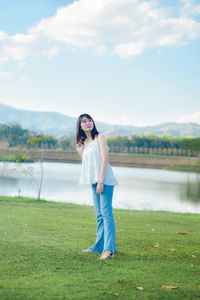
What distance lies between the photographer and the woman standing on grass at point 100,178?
13.5 feet

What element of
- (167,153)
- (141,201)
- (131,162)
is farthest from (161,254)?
(167,153)

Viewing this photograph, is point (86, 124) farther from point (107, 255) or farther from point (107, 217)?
point (107, 255)

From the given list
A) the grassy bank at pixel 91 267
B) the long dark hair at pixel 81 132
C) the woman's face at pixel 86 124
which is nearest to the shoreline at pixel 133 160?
the grassy bank at pixel 91 267

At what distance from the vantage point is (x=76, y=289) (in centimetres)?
301

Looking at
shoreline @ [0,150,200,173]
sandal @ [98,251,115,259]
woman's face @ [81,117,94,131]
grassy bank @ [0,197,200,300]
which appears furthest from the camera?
shoreline @ [0,150,200,173]

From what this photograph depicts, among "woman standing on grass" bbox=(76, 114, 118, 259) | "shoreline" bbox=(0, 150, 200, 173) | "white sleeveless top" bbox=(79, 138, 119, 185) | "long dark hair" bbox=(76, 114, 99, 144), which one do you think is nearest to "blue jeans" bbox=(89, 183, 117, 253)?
"woman standing on grass" bbox=(76, 114, 118, 259)

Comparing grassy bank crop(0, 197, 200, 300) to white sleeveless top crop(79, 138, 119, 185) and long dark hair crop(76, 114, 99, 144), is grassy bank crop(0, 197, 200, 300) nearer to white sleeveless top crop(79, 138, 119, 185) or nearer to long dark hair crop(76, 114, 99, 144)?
white sleeveless top crop(79, 138, 119, 185)

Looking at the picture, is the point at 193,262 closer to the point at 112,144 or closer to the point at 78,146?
the point at 78,146

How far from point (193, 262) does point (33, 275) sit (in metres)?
1.89

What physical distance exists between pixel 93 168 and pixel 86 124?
543 mm

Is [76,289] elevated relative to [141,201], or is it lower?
elevated

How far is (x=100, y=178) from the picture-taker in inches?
160

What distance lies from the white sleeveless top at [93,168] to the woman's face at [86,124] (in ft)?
0.57

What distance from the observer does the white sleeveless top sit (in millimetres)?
4160
